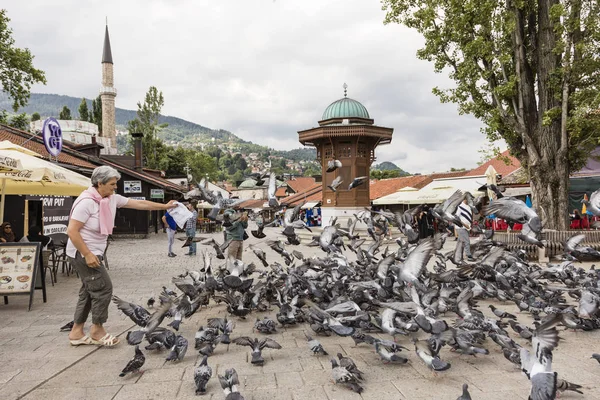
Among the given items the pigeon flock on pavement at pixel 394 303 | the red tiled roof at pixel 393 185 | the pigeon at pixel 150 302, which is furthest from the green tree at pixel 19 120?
the red tiled roof at pixel 393 185

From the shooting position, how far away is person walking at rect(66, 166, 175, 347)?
391 cm

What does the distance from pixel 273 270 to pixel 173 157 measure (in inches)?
1778

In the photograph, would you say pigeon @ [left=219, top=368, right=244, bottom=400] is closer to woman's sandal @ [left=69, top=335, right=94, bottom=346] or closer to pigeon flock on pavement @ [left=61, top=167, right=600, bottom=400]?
pigeon flock on pavement @ [left=61, top=167, right=600, bottom=400]

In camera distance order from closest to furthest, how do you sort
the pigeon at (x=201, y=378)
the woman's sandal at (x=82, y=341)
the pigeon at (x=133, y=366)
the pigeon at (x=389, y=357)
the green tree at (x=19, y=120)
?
the pigeon at (x=201, y=378) < the pigeon at (x=133, y=366) < the pigeon at (x=389, y=357) < the woman's sandal at (x=82, y=341) < the green tree at (x=19, y=120)

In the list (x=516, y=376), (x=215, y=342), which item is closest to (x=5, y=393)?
(x=215, y=342)

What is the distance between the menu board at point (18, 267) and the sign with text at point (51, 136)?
17.3 feet

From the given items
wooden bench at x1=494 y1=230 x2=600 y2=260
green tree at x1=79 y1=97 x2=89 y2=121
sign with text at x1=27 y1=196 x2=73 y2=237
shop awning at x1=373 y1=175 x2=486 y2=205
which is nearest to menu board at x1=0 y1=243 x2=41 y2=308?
sign with text at x1=27 y1=196 x2=73 y2=237

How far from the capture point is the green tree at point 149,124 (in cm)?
4288

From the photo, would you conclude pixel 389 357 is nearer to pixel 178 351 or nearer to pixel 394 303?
pixel 394 303

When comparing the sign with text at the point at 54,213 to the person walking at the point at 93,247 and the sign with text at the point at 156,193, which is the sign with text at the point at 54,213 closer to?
the sign with text at the point at 156,193

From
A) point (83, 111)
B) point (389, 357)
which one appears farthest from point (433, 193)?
point (83, 111)

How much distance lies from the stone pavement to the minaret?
63.2m

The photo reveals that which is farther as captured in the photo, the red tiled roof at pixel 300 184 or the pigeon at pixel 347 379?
the red tiled roof at pixel 300 184

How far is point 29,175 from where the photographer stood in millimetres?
6172
